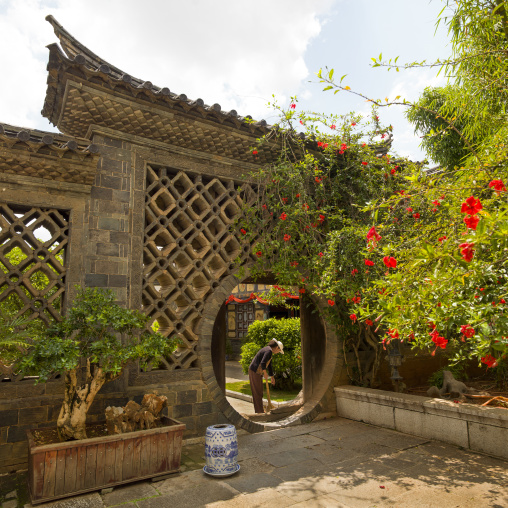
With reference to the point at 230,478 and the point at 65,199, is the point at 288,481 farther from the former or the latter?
the point at 65,199

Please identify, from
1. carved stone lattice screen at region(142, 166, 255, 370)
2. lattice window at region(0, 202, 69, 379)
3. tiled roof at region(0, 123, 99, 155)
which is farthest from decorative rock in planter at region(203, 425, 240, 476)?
tiled roof at region(0, 123, 99, 155)

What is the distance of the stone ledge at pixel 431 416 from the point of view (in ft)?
13.7

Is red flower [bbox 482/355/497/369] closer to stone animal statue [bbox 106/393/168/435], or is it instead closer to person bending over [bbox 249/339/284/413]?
stone animal statue [bbox 106/393/168/435]

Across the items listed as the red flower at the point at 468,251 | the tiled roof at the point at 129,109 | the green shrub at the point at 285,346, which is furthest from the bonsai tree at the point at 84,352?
the green shrub at the point at 285,346

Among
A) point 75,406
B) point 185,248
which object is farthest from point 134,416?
point 185,248

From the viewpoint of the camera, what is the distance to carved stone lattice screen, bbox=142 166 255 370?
5074 millimetres

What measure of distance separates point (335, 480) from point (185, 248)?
320 centimetres

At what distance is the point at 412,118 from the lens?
13.2 metres

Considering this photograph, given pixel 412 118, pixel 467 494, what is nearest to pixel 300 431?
pixel 467 494

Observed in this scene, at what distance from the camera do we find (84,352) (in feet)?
12.5

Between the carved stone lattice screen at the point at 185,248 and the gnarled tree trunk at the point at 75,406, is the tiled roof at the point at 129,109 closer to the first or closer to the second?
the carved stone lattice screen at the point at 185,248

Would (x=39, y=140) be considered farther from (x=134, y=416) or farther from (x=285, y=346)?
(x=285, y=346)

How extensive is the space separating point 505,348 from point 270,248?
403cm

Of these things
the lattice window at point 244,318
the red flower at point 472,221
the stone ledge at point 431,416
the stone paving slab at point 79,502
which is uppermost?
the red flower at point 472,221
